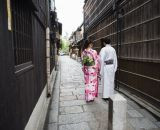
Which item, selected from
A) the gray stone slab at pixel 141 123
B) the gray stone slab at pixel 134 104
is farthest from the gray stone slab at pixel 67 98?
the gray stone slab at pixel 141 123

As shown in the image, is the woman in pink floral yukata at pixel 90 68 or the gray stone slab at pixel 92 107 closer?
the gray stone slab at pixel 92 107

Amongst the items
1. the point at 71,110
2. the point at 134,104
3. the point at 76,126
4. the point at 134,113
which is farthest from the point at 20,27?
the point at 134,104

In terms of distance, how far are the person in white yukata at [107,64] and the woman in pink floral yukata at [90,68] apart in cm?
24

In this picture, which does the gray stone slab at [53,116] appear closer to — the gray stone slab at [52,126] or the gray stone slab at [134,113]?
the gray stone slab at [52,126]

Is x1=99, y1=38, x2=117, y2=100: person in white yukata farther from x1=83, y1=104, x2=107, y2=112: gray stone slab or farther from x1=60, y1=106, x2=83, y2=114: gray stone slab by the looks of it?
x1=60, y1=106, x2=83, y2=114: gray stone slab

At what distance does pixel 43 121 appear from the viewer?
4.12 m

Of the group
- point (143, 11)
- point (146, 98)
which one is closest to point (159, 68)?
point (146, 98)

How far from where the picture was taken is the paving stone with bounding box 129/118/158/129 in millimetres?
3969

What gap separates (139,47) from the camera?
579 centimetres

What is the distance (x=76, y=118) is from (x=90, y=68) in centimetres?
193

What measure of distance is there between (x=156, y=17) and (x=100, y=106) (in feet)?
10.3

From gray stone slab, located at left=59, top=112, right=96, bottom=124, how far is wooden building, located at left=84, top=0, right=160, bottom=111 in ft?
6.05

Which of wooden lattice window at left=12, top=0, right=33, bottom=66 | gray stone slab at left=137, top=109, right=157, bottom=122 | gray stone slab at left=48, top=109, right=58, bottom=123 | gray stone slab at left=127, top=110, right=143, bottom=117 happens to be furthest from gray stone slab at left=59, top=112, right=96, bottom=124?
wooden lattice window at left=12, top=0, right=33, bottom=66

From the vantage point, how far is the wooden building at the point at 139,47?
4.75 metres
